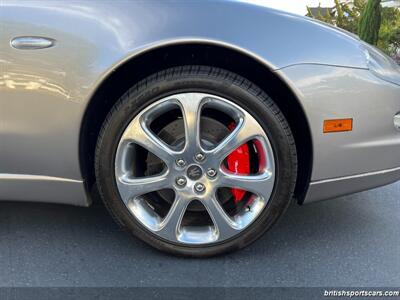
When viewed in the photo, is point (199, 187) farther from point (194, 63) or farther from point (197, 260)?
point (194, 63)

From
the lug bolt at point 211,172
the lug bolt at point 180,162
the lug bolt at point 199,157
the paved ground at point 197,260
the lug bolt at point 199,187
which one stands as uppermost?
the lug bolt at point 199,157

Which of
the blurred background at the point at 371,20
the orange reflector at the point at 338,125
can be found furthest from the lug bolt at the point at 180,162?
the blurred background at the point at 371,20

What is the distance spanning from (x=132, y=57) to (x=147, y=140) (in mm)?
392

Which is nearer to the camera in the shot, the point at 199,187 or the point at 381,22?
the point at 199,187

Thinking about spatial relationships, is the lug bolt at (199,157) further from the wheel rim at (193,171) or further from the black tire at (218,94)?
the black tire at (218,94)

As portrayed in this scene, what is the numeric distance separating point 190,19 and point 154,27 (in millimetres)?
166

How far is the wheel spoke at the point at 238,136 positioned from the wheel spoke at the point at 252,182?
0.34 ft

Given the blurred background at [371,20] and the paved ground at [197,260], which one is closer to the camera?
the paved ground at [197,260]

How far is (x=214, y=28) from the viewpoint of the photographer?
1.90 meters

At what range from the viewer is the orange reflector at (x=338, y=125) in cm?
199

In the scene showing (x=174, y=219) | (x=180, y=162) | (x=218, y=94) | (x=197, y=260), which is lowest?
(x=197, y=260)

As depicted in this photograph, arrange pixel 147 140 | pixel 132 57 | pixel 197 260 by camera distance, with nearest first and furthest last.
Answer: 1. pixel 132 57
2. pixel 147 140
3. pixel 197 260

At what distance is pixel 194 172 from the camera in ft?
6.72

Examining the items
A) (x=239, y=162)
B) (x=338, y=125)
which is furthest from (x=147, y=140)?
(x=338, y=125)
